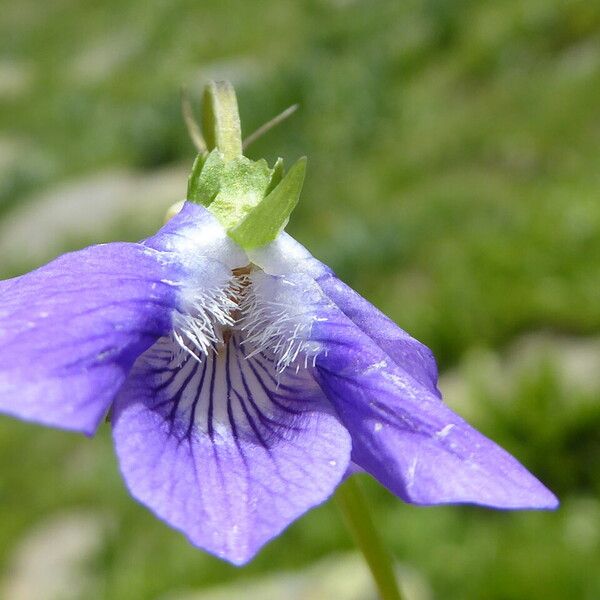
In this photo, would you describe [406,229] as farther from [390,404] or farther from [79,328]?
[79,328]

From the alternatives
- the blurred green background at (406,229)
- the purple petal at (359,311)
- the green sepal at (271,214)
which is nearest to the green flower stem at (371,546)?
the purple petal at (359,311)

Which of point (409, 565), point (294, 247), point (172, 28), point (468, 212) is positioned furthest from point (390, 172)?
point (172, 28)

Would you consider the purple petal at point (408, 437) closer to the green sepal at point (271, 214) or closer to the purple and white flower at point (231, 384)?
the purple and white flower at point (231, 384)

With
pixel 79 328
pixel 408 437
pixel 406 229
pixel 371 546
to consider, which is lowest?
pixel 406 229

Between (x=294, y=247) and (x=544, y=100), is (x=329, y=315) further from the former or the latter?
(x=544, y=100)

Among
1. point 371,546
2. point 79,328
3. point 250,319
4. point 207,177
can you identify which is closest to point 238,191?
point 207,177
